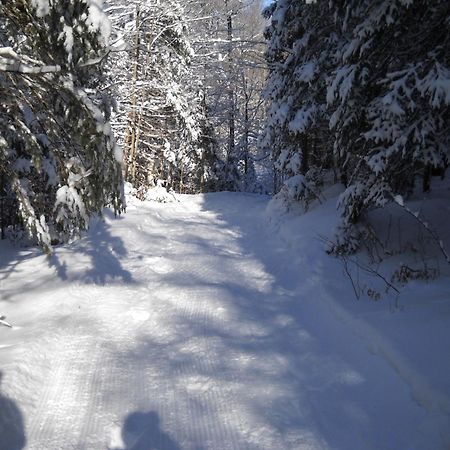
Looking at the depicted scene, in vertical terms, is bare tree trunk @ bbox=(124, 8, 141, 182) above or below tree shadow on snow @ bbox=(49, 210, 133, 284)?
above

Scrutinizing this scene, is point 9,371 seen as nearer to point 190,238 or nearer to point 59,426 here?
point 59,426

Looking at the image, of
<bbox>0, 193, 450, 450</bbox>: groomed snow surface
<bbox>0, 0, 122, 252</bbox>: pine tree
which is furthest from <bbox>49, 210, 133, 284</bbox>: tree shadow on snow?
<bbox>0, 0, 122, 252</bbox>: pine tree

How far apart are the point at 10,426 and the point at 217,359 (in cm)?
199

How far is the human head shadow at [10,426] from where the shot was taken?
10.4 feet

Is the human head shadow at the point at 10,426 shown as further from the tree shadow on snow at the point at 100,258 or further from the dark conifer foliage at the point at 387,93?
the dark conifer foliage at the point at 387,93

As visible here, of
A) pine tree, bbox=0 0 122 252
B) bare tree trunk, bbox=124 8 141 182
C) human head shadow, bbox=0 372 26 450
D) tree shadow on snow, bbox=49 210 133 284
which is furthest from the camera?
bare tree trunk, bbox=124 8 141 182

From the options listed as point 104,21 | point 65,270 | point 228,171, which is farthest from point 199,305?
point 228,171

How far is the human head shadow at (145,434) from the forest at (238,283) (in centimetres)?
2

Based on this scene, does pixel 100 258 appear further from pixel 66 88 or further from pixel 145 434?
pixel 145 434

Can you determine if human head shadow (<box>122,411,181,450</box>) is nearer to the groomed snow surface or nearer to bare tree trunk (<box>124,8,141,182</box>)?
the groomed snow surface

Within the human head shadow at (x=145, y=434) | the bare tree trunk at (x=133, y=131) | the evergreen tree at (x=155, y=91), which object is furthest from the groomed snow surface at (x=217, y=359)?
the evergreen tree at (x=155, y=91)

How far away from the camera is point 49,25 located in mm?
4215

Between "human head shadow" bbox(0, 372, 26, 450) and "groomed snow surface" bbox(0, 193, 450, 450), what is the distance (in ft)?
0.04

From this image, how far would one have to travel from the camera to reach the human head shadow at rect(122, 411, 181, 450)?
317 cm
